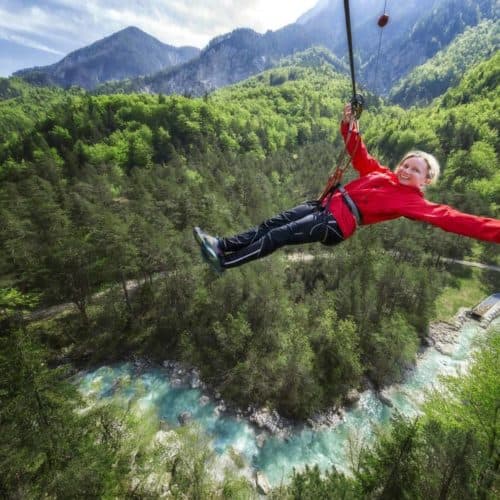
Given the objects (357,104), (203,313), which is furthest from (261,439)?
(357,104)

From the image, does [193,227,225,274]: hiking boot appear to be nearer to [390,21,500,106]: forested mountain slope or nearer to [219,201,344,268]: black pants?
[219,201,344,268]: black pants

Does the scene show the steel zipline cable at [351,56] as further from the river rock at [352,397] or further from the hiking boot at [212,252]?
the river rock at [352,397]

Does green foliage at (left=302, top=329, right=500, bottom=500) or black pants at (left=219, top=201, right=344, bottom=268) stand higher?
black pants at (left=219, top=201, right=344, bottom=268)

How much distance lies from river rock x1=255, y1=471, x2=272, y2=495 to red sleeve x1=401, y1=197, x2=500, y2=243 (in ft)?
61.7

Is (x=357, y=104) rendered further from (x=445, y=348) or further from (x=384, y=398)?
(x=445, y=348)

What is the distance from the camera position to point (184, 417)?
21578mm

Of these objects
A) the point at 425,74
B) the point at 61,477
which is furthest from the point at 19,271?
the point at 425,74

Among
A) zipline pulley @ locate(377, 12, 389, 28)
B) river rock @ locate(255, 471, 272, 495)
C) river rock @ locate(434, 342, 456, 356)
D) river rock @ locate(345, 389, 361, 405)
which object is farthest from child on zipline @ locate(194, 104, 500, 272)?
river rock @ locate(434, 342, 456, 356)

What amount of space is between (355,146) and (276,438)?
20.6 metres

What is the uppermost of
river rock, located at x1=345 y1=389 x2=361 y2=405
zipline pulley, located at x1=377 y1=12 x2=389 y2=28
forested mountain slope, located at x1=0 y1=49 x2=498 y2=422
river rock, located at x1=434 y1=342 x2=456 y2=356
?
zipline pulley, located at x1=377 y1=12 x2=389 y2=28

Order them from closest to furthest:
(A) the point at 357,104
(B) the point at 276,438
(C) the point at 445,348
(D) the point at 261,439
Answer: (A) the point at 357,104 → (D) the point at 261,439 → (B) the point at 276,438 → (C) the point at 445,348

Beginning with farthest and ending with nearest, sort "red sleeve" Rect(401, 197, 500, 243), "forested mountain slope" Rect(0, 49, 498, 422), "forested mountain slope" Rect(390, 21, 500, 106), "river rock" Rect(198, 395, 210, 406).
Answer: "forested mountain slope" Rect(390, 21, 500, 106)
"forested mountain slope" Rect(0, 49, 498, 422)
"river rock" Rect(198, 395, 210, 406)
"red sleeve" Rect(401, 197, 500, 243)

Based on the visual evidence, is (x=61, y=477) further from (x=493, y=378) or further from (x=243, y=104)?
(x=243, y=104)

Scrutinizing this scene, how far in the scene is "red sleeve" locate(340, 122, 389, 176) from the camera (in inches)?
227
